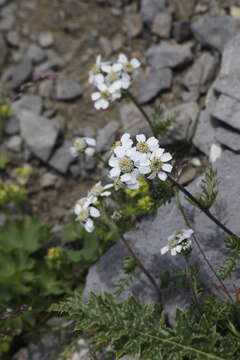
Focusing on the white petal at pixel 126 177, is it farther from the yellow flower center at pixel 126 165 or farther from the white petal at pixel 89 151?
the white petal at pixel 89 151

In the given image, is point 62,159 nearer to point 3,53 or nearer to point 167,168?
point 3,53

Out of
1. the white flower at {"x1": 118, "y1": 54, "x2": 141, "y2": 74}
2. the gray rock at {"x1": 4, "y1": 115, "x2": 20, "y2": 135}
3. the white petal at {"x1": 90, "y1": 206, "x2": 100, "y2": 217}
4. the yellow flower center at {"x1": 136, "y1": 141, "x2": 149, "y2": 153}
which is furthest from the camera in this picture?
the gray rock at {"x1": 4, "y1": 115, "x2": 20, "y2": 135}

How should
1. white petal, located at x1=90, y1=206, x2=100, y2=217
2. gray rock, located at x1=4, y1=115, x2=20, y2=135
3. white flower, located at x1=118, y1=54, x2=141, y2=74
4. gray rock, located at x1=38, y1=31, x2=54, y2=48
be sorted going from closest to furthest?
white petal, located at x1=90, y1=206, x2=100, y2=217 → white flower, located at x1=118, y1=54, x2=141, y2=74 → gray rock, located at x1=4, y1=115, x2=20, y2=135 → gray rock, located at x1=38, y1=31, x2=54, y2=48

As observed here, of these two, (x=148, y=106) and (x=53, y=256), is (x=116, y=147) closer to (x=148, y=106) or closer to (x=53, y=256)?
(x=53, y=256)

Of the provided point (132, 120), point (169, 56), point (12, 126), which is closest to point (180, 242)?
point (132, 120)

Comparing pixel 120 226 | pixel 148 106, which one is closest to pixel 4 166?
pixel 148 106

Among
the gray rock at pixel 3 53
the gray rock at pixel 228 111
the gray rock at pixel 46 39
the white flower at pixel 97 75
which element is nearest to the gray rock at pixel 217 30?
the gray rock at pixel 228 111

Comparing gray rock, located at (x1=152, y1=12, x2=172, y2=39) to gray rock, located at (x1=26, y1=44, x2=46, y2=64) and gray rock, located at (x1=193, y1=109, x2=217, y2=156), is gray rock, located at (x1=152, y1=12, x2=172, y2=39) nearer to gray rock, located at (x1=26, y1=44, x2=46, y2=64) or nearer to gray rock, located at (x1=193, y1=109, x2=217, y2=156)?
gray rock, located at (x1=193, y1=109, x2=217, y2=156)

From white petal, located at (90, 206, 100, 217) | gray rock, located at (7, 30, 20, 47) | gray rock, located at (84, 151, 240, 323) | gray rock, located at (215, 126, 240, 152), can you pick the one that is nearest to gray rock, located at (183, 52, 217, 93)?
gray rock, located at (215, 126, 240, 152)
